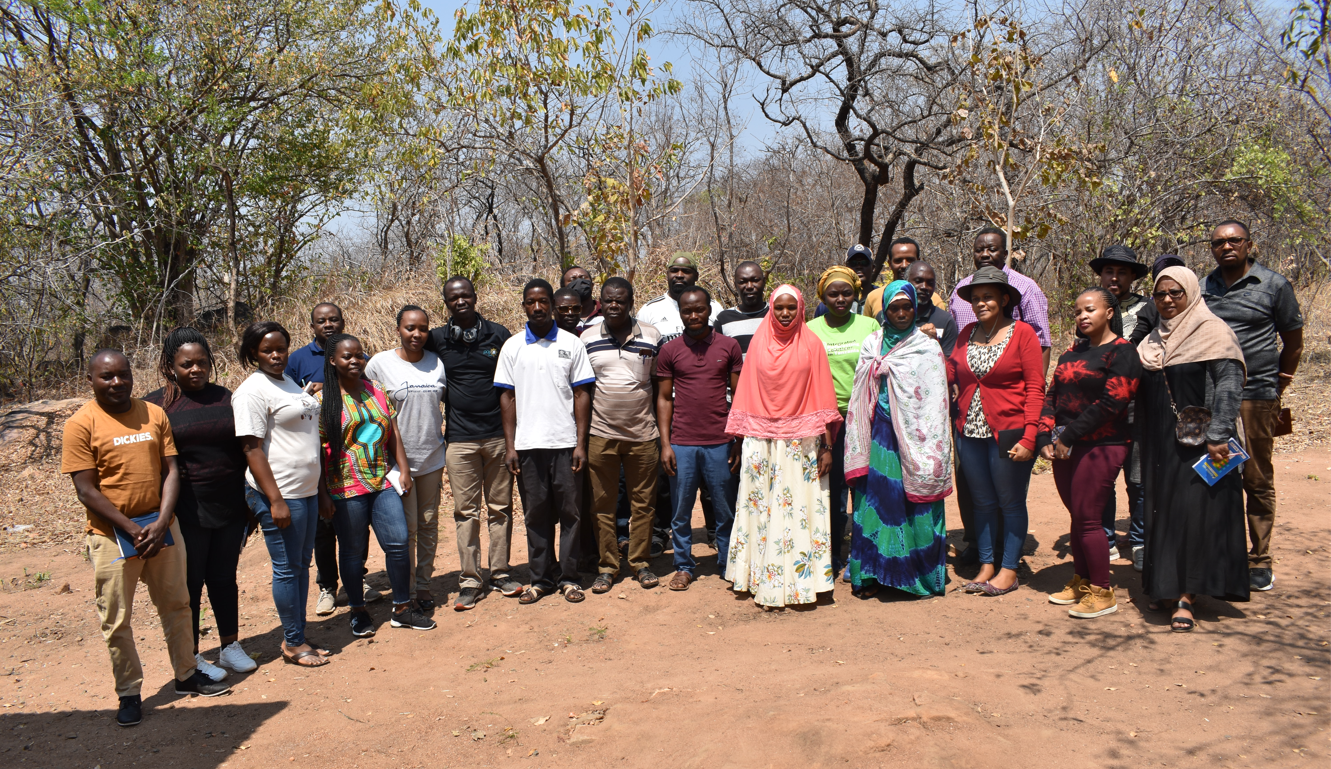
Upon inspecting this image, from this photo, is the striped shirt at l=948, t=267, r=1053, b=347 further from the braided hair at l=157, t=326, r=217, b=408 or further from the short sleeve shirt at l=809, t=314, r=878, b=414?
the braided hair at l=157, t=326, r=217, b=408

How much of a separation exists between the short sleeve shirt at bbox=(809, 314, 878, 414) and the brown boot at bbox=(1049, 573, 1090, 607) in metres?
1.57

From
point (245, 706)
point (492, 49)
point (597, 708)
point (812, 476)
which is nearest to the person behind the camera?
point (597, 708)

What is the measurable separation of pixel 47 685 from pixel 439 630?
2073mm

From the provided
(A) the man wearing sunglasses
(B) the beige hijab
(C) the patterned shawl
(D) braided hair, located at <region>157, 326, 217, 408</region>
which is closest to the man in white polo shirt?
(D) braided hair, located at <region>157, 326, 217, 408</region>

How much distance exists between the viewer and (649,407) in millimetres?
5168

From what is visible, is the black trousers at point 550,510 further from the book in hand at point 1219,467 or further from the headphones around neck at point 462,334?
the book in hand at point 1219,467

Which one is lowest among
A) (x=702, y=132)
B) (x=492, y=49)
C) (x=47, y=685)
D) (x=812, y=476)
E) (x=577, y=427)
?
(x=47, y=685)

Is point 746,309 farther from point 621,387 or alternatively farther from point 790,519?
point 790,519

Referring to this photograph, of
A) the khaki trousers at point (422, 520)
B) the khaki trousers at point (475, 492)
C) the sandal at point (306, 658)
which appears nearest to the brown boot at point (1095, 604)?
the khaki trousers at point (475, 492)

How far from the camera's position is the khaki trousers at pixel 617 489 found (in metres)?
5.10

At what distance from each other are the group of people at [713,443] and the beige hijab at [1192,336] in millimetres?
11

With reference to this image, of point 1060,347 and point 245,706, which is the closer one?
point 245,706

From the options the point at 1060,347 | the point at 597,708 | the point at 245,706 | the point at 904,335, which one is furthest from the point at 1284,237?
the point at 245,706

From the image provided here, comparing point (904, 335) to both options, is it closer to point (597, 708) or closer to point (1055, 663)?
point (1055, 663)
